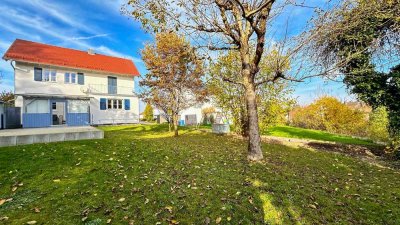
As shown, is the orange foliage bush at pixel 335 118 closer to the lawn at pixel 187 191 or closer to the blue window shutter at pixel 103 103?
the lawn at pixel 187 191

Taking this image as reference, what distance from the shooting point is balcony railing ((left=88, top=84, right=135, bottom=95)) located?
25.0 meters

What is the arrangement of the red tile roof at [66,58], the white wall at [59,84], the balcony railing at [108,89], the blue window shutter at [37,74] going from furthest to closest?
the balcony railing at [108,89] → the blue window shutter at [37,74] → the red tile roof at [66,58] → the white wall at [59,84]

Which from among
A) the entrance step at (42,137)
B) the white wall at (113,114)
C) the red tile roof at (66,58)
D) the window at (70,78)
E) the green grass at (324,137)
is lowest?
the green grass at (324,137)

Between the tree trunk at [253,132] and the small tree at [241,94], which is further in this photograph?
the small tree at [241,94]

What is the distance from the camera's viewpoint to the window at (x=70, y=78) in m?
23.4

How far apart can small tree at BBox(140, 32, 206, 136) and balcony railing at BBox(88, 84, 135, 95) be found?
11568mm

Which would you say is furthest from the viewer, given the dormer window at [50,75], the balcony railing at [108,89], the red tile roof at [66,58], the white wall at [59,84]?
Answer: the balcony railing at [108,89]

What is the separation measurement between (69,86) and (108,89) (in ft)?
13.5

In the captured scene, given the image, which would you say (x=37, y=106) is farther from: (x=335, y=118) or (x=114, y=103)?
(x=335, y=118)

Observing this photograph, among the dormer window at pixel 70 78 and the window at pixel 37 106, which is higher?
the dormer window at pixel 70 78

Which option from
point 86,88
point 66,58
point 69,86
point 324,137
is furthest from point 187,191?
point 66,58

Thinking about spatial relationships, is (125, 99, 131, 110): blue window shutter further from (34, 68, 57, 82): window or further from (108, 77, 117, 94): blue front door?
(34, 68, 57, 82): window

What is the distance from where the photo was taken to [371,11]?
6.57 m

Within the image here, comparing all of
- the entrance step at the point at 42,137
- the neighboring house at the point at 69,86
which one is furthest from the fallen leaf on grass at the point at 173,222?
the neighboring house at the point at 69,86
